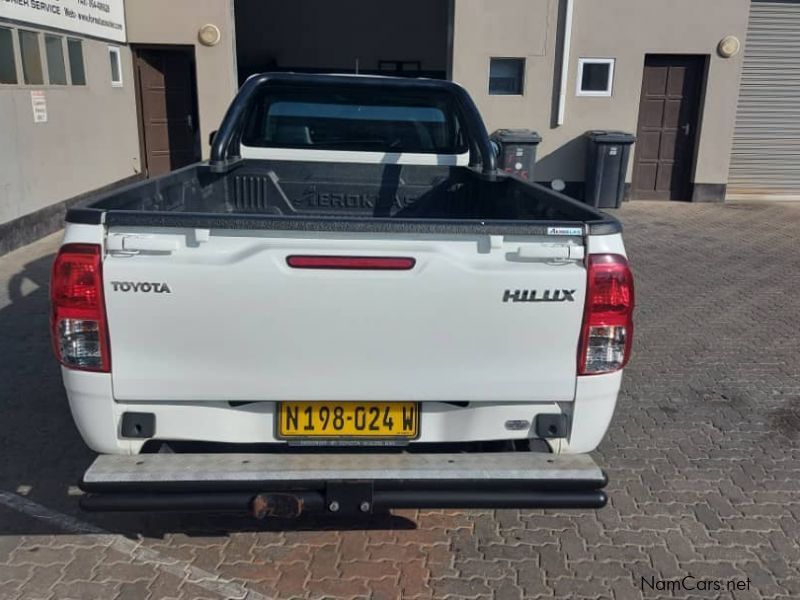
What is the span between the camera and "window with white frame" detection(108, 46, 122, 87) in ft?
39.0

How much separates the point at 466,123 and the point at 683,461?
→ 248 centimetres

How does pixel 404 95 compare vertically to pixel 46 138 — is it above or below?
above

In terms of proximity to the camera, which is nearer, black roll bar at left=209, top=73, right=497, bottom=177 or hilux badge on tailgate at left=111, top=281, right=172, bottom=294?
hilux badge on tailgate at left=111, top=281, right=172, bottom=294

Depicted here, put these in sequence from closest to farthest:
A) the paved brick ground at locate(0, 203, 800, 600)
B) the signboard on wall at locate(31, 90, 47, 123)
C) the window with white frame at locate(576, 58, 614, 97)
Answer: the paved brick ground at locate(0, 203, 800, 600) → the signboard on wall at locate(31, 90, 47, 123) → the window with white frame at locate(576, 58, 614, 97)

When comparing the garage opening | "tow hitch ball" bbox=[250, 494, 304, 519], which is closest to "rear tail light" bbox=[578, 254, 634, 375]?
"tow hitch ball" bbox=[250, 494, 304, 519]

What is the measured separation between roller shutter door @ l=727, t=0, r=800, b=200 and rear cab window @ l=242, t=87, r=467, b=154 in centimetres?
1100

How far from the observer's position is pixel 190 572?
3.10m

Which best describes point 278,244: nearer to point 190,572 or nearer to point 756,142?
point 190,572

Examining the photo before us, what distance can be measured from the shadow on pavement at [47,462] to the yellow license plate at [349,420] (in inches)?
33.5

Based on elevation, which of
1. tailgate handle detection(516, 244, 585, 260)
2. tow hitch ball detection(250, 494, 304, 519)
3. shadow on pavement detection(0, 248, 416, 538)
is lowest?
shadow on pavement detection(0, 248, 416, 538)

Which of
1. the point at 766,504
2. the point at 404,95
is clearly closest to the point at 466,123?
the point at 404,95

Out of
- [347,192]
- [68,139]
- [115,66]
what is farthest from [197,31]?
[347,192]

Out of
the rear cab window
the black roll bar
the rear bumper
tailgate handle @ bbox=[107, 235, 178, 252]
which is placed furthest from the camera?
the rear cab window

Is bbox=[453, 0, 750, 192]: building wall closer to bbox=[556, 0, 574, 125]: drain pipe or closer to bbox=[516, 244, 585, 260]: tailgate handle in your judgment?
bbox=[556, 0, 574, 125]: drain pipe
